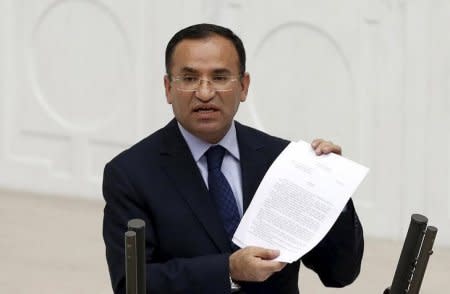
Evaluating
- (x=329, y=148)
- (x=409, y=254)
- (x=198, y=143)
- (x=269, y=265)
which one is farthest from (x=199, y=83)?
(x=409, y=254)

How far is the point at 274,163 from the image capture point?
223 centimetres

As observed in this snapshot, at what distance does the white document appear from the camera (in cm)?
212

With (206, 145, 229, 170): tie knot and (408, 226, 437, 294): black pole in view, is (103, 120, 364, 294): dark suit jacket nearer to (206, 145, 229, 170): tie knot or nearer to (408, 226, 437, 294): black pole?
(206, 145, 229, 170): tie knot

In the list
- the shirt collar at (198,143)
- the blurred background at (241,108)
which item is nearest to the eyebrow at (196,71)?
the shirt collar at (198,143)

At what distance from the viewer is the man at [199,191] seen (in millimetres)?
2188

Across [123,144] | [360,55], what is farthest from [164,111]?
[360,55]

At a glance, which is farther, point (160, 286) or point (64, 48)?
point (64, 48)

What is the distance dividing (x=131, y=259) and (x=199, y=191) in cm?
69

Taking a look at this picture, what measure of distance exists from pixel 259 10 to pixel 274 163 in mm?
2625

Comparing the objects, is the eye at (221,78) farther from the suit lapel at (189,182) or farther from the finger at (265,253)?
the finger at (265,253)

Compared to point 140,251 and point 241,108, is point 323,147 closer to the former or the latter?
point 140,251

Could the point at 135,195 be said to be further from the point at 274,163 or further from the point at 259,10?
the point at 259,10

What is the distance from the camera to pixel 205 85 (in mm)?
2188

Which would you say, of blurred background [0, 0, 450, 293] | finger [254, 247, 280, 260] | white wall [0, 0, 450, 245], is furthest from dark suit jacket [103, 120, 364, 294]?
white wall [0, 0, 450, 245]
